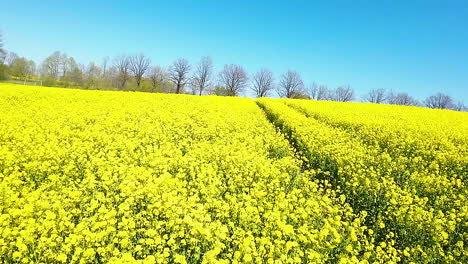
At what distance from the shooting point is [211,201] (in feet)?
20.2

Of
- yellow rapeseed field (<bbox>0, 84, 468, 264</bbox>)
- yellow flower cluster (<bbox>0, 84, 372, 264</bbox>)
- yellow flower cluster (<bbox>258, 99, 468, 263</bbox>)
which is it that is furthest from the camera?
yellow flower cluster (<bbox>258, 99, 468, 263</bbox>)

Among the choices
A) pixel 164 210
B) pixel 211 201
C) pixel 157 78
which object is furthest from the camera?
pixel 157 78

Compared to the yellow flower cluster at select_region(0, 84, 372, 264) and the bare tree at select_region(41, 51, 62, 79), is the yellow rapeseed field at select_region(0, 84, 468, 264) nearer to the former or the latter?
the yellow flower cluster at select_region(0, 84, 372, 264)

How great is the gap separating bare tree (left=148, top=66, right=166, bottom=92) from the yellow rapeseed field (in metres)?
65.8

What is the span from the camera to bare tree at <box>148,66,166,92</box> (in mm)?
79275

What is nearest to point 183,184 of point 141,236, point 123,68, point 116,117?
point 141,236

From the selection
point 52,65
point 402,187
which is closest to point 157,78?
point 52,65

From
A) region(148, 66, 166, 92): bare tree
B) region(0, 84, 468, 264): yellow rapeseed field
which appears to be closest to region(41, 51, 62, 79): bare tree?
region(148, 66, 166, 92): bare tree

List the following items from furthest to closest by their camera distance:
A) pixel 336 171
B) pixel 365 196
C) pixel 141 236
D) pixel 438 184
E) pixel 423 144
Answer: pixel 423 144 < pixel 336 171 < pixel 438 184 < pixel 365 196 < pixel 141 236

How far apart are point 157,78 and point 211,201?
81.5 m

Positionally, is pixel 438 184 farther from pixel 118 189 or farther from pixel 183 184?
pixel 118 189

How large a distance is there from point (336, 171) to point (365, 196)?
90.3 inches

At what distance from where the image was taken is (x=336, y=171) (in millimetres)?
10680

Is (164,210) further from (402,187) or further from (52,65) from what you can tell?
(52,65)
